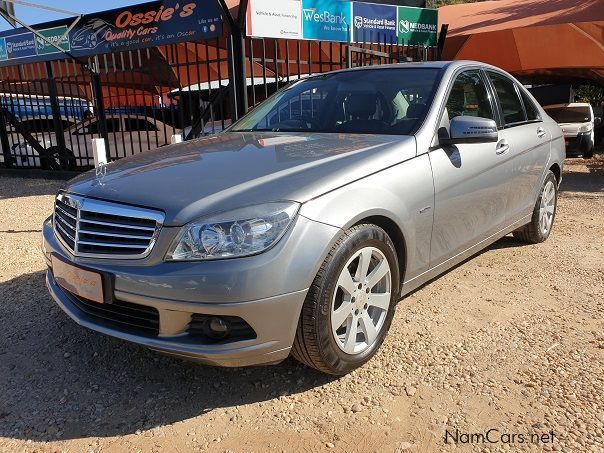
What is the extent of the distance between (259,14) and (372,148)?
5.35 metres

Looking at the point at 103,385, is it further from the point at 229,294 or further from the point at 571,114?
the point at 571,114

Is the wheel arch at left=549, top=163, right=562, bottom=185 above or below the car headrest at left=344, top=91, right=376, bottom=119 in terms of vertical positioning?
below

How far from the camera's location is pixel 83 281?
2584mm

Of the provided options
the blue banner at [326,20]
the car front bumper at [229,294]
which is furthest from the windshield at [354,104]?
the blue banner at [326,20]

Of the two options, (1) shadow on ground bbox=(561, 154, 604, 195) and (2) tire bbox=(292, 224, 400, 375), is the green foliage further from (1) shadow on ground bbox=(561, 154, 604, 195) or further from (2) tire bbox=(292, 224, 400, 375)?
(2) tire bbox=(292, 224, 400, 375)

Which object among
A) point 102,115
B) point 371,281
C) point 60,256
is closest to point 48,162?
point 102,115

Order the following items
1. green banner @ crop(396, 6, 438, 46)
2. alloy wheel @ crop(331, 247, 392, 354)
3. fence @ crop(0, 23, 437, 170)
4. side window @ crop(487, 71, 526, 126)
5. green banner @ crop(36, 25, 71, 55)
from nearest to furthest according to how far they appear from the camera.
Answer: alloy wheel @ crop(331, 247, 392, 354)
side window @ crop(487, 71, 526, 126)
green banner @ crop(36, 25, 71, 55)
fence @ crop(0, 23, 437, 170)
green banner @ crop(396, 6, 438, 46)

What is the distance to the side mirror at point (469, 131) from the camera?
3.21m

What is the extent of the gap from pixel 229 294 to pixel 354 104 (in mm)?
1968

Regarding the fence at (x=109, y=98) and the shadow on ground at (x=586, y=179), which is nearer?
the shadow on ground at (x=586, y=179)

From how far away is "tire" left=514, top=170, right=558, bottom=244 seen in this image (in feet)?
15.8

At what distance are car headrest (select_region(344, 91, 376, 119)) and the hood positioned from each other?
0.34 metres

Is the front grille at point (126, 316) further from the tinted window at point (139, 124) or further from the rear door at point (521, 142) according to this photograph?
the tinted window at point (139, 124)

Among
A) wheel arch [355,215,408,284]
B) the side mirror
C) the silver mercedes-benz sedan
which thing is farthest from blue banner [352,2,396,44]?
wheel arch [355,215,408,284]
